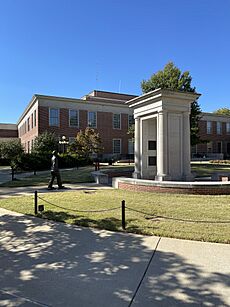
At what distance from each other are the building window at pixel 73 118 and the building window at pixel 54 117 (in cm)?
202

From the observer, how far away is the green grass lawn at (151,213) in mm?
6012

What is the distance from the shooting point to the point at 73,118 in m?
39.3

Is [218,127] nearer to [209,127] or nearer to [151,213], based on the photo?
[209,127]

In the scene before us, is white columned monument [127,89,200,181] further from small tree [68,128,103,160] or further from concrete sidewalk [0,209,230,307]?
small tree [68,128,103,160]

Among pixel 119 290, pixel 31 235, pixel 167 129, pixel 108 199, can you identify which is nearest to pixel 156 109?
pixel 167 129

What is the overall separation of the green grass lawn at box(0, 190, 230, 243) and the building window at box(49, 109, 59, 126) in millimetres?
27938

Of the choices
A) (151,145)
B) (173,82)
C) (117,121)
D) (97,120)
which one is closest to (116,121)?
(117,121)

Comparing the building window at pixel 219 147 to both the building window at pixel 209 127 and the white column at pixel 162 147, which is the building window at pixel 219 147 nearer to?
the building window at pixel 209 127

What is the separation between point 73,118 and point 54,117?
116 inches

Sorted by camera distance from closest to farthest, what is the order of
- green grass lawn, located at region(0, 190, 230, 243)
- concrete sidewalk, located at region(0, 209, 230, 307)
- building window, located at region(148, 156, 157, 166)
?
concrete sidewalk, located at region(0, 209, 230, 307) → green grass lawn, located at region(0, 190, 230, 243) → building window, located at region(148, 156, 157, 166)

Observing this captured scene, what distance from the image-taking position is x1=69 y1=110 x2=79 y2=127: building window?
3900 cm

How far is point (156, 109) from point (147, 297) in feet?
35.7

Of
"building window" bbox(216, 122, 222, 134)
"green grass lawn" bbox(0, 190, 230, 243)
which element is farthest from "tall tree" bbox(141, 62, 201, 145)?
"building window" bbox(216, 122, 222, 134)

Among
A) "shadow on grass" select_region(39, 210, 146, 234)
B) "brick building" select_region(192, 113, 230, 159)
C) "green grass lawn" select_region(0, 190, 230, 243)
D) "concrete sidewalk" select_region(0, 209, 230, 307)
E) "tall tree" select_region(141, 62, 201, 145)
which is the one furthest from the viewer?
"brick building" select_region(192, 113, 230, 159)
